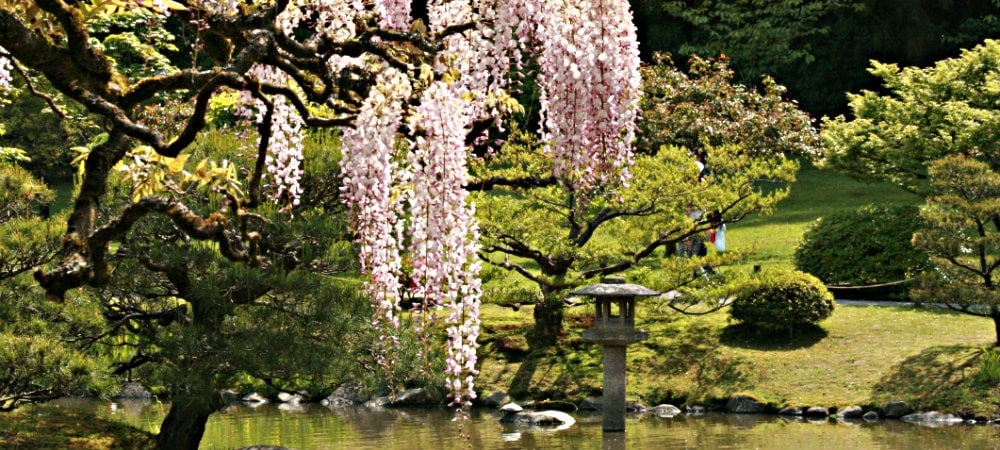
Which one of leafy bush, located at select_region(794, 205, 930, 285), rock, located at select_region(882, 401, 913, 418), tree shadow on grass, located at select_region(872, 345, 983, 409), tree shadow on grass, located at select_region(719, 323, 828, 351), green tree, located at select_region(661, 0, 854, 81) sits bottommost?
rock, located at select_region(882, 401, 913, 418)

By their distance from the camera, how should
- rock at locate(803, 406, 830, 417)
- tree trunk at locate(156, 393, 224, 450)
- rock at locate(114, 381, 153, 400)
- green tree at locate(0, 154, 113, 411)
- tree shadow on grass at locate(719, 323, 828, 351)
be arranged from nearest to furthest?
green tree at locate(0, 154, 113, 411), tree trunk at locate(156, 393, 224, 450), rock at locate(803, 406, 830, 417), tree shadow on grass at locate(719, 323, 828, 351), rock at locate(114, 381, 153, 400)

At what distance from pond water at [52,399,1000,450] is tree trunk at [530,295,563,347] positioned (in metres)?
2.05

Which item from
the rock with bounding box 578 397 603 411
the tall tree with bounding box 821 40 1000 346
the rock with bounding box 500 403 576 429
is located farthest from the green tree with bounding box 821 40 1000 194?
the rock with bounding box 500 403 576 429

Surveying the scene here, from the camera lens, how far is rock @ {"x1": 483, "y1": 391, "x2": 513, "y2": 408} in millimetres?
19156

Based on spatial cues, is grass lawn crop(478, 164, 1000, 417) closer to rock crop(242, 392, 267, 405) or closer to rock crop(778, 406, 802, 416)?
rock crop(778, 406, 802, 416)

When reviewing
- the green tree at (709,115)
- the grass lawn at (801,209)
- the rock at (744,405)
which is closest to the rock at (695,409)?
the rock at (744,405)

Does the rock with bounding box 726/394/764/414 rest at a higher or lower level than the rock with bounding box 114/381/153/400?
higher

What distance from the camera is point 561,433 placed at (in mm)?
16844

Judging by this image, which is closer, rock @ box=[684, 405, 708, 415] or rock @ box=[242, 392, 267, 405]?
rock @ box=[684, 405, 708, 415]

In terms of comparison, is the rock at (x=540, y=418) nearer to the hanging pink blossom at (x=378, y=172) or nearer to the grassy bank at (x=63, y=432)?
the grassy bank at (x=63, y=432)

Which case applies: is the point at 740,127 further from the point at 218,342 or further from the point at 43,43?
the point at 43,43

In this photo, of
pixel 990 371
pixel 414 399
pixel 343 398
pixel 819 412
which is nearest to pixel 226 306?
pixel 414 399

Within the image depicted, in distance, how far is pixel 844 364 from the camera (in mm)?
19031

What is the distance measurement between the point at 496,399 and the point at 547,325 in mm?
1886
